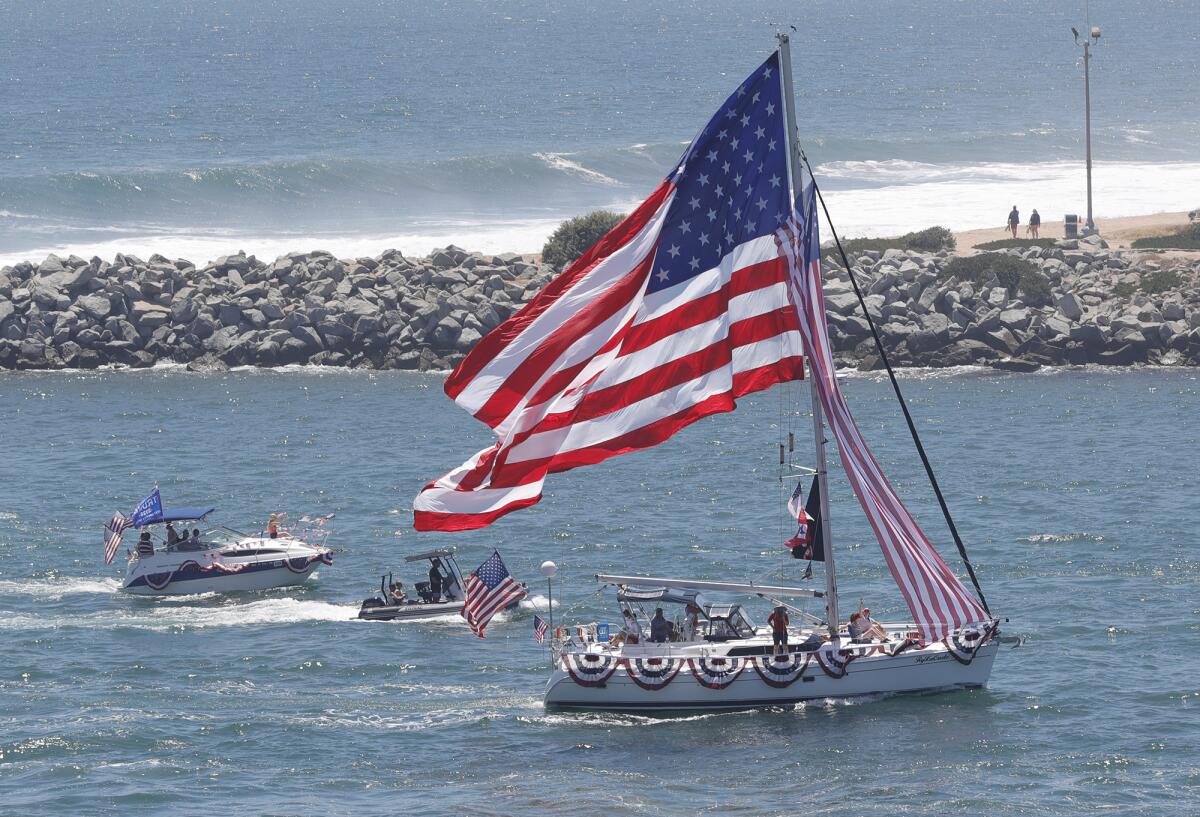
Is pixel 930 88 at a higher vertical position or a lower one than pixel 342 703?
higher

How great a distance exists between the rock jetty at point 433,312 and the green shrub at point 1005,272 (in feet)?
1.00

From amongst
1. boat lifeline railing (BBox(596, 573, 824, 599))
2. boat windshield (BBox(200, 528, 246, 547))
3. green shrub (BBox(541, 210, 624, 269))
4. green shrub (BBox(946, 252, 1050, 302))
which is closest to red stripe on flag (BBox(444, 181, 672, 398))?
boat lifeline railing (BBox(596, 573, 824, 599))

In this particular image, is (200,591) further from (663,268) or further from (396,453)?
(663,268)

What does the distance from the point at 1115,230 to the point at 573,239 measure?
1070 inches

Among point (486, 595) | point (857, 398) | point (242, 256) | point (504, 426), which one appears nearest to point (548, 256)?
point (242, 256)

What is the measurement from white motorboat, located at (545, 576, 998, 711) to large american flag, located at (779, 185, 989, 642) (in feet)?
2.23

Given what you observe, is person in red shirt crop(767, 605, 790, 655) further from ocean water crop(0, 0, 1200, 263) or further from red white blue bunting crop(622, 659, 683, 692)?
ocean water crop(0, 0, 1200, 263)

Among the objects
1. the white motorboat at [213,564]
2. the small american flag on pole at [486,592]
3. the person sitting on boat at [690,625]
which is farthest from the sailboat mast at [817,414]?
the white motorboat at [213,564]

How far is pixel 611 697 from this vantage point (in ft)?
133

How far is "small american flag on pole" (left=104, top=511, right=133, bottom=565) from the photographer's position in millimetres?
52031

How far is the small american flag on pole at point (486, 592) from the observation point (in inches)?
1699

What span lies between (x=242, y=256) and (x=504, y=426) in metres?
53.8

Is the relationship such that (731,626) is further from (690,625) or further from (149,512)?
(149,512)

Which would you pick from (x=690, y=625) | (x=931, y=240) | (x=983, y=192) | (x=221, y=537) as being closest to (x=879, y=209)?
(x=983, y=192)
